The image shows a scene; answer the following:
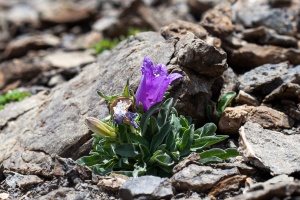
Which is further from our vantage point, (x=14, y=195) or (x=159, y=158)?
(x=14, y=195)

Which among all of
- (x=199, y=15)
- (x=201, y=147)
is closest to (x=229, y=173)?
(x=201, y=147)

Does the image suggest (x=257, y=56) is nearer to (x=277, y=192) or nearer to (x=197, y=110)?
(x=197, y=110)

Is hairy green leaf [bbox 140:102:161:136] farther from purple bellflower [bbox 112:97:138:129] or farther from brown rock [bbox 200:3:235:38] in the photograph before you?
brown rock [bbox 200:3:235:38]

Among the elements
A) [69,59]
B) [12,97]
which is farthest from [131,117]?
[69,59]

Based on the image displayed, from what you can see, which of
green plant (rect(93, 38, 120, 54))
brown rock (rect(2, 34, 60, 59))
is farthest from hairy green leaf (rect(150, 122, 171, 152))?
brown rock (rect(2, 34, 60, 59))

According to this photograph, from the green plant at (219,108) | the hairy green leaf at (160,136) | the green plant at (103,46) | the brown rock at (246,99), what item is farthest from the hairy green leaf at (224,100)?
the green plant at (103,46)

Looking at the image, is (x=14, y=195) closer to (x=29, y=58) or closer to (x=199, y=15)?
(x=29, y=58)
